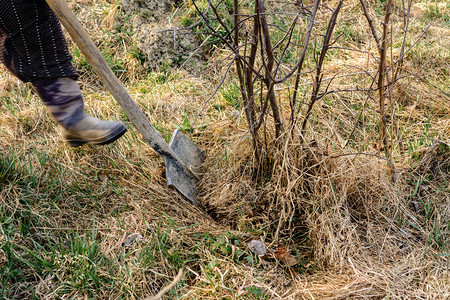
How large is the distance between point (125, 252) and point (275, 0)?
2916 mm

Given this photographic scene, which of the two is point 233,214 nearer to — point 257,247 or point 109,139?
point 257,247

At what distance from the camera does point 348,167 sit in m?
2.19

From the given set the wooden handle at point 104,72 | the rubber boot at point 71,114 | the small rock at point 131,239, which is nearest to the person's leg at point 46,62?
the rubber boot at point 71,114

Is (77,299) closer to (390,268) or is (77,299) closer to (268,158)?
(268,158)

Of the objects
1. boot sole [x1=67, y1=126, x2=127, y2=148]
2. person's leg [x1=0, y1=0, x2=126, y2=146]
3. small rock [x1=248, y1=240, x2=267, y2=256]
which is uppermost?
person's leg [x1=0, y1=0, x2=126, y2=146]

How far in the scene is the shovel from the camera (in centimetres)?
182

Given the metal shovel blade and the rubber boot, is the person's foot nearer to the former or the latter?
the rubber boot

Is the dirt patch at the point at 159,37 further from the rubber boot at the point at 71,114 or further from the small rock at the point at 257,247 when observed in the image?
the small rock at the point at 257,247

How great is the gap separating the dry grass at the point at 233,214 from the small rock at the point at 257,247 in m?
0.03

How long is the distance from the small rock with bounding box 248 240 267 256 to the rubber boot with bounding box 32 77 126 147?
949 mm

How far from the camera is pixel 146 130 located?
224cm

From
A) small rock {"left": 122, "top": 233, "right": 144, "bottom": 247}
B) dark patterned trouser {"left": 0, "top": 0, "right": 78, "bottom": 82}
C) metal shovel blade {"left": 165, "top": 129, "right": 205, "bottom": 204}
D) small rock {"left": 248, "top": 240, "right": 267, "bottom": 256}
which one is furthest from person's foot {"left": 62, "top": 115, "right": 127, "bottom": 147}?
small rock {"left": 248, "top": 240, "right": 267, "bottom": 256}

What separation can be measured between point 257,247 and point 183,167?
719 mm

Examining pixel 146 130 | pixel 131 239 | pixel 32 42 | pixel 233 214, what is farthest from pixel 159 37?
pixel 131 239
